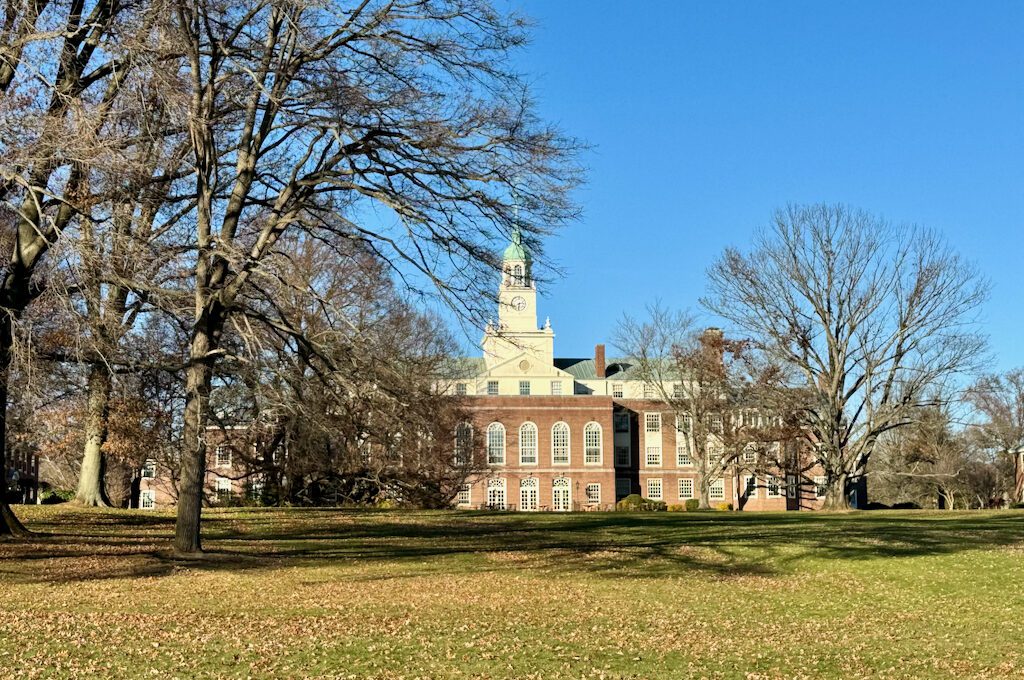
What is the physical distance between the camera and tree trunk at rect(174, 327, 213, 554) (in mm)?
16734

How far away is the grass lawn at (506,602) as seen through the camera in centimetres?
1027

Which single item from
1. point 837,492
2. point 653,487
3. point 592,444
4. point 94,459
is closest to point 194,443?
point 94,459

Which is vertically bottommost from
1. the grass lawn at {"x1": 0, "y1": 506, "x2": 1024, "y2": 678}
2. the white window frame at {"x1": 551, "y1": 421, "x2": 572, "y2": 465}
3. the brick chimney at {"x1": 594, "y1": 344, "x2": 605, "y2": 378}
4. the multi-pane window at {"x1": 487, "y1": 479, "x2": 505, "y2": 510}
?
the grass lawn at {"x1": 0, "y1": 506, "x2": 1024, "y2": 678}

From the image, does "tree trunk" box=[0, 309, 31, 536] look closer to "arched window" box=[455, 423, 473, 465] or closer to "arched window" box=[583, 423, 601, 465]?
"arched window" box=[455, 423, 473, 465]

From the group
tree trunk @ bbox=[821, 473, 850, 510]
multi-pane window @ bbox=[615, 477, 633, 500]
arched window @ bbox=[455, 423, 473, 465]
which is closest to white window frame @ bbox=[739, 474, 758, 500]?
multi-pane window @ bbox=[615, 477, 633, 500]

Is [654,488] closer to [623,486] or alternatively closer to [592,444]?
[623,486]

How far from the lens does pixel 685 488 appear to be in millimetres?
77875

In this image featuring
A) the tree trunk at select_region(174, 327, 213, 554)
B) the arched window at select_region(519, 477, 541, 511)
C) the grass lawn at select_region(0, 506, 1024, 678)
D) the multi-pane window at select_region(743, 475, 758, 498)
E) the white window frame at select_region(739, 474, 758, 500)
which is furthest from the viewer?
the arched window at select_region(519, 477, 541, 511)

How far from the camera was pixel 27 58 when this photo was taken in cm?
1502

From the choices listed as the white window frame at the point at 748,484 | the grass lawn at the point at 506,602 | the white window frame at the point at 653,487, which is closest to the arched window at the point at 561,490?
the white window frame at the point at 653,487

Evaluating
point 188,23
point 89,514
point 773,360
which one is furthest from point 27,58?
point 773,360

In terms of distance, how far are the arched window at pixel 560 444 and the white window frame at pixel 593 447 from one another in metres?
1.26

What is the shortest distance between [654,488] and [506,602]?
6500 cm

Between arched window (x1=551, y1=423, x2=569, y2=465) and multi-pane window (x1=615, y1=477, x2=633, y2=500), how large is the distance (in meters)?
5.07
